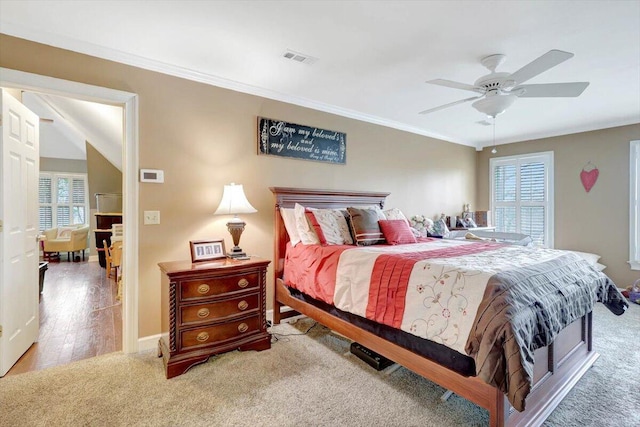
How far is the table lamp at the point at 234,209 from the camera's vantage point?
2729 millimetres

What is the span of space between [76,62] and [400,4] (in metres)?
2.40

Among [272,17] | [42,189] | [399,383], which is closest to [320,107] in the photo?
[272,17]

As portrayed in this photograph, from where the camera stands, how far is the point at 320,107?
3684mm

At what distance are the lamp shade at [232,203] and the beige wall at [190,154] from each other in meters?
0.24

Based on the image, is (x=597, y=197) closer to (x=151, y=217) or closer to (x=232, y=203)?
(x=232, y=203)

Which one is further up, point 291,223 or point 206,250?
point 291,223

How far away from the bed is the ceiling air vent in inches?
80.9

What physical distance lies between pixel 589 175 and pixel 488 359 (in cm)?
477

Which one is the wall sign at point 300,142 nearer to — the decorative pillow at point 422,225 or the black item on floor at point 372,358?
the decorative pillow at point 422,225

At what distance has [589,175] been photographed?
15.2 feet

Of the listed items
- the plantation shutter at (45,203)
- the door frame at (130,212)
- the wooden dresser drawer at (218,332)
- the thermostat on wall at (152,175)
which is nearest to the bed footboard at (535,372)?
the wooden dresser drawer at (218,332)

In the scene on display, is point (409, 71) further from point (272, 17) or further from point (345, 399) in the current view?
point (345, 399)

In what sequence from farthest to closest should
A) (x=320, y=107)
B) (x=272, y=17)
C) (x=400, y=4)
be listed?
(x=320, y=107) → (x=272, y=17) → (x=400, y=4)

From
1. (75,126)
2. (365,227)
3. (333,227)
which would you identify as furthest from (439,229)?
(75,126)
